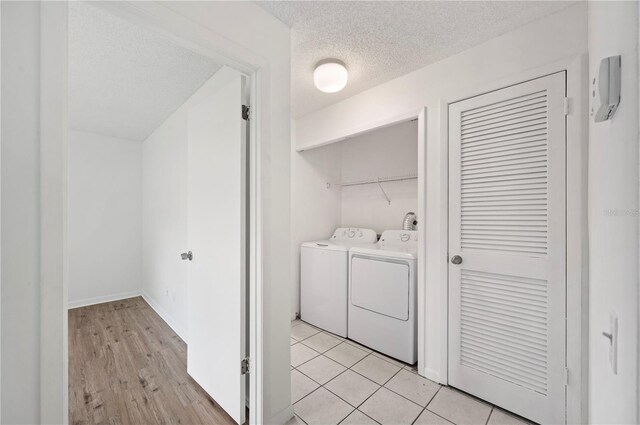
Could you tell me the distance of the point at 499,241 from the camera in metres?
1.66

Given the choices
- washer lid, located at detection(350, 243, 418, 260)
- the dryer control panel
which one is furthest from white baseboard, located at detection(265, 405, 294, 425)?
the dryer control panel

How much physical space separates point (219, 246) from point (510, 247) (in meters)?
1.80

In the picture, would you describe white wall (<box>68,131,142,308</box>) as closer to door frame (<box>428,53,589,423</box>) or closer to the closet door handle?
the closet door handle

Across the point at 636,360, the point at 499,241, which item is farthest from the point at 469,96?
the point at 636,360

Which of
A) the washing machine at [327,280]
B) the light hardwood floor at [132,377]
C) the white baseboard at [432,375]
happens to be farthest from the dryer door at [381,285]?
the light hardwood floor at [132,377]

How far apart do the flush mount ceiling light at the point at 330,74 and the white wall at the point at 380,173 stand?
3.77 ft

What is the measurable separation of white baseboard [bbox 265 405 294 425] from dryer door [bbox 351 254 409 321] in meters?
1.05

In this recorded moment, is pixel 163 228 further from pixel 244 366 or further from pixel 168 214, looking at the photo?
pixel 244 366

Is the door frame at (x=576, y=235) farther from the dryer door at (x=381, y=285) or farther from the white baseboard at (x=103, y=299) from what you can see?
the white baseboard at (x=103, y=299)

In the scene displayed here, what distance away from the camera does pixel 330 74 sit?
1.88 meters

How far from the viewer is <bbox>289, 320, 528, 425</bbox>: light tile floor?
→ 1577 mm

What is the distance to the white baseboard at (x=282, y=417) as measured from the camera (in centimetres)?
149

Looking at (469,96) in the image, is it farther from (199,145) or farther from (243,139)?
(199,145)

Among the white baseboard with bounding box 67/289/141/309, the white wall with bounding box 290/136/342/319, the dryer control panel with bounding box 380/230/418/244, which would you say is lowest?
the white baseboard with bounding box 67/289/141/309
